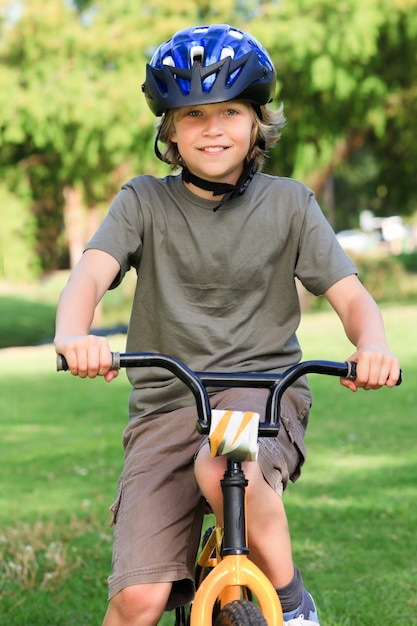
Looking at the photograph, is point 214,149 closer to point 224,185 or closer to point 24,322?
point 224,185

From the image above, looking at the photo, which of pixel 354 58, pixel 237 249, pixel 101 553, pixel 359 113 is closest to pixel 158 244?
pixel 237 249

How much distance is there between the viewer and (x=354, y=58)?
71.6 feet

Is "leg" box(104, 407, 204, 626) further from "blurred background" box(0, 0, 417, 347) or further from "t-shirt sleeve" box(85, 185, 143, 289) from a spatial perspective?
"blurred background" box(0, 0, 417, 347)

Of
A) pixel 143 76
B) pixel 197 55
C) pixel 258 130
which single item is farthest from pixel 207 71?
pixel 143 76

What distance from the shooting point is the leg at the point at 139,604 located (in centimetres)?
296

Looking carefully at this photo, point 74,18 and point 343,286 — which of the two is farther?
point 74,18

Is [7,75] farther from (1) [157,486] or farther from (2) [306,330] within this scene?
(1) [157,486]

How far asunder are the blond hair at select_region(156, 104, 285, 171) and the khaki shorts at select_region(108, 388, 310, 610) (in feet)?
2.70

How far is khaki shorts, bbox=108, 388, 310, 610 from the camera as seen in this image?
2980 millimetres

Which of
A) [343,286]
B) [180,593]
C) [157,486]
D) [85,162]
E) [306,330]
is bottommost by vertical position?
[306,330]

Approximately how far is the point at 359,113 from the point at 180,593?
69.5ft

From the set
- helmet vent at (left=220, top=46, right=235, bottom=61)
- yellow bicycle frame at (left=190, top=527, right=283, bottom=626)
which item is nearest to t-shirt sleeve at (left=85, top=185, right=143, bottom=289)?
helmet vent at (left=220, top=46, right=235, bottom=61)

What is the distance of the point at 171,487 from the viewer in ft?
10.2

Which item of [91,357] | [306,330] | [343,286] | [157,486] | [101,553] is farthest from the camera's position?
[306,330]
